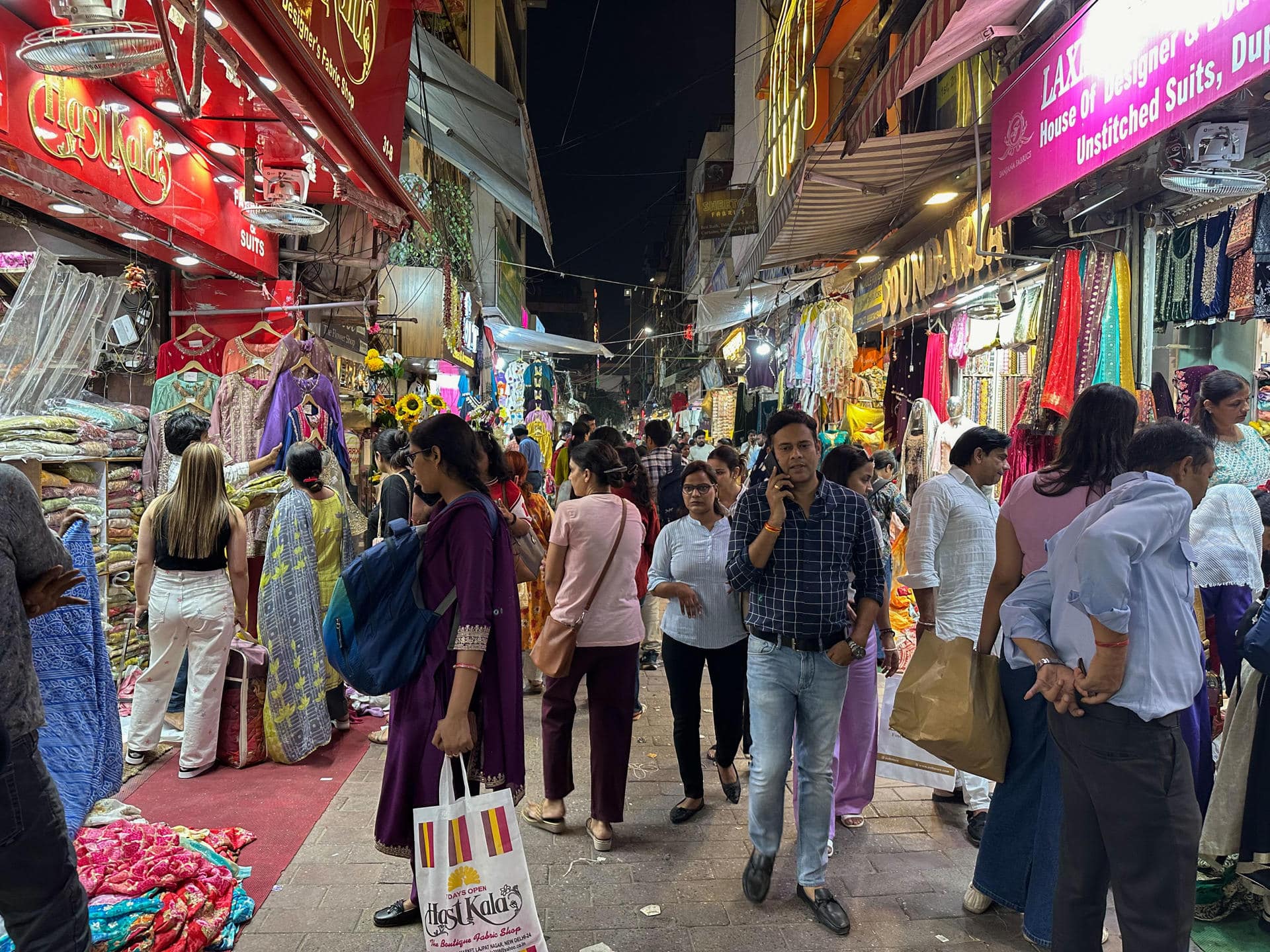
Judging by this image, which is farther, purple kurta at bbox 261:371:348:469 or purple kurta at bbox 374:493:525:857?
purple kurta at bbox 261:371:348:469

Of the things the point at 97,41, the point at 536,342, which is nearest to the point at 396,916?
the point at 97,41

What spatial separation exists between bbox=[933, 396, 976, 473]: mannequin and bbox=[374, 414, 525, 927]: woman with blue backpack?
4996 mm

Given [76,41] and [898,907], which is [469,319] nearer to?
[76,41]

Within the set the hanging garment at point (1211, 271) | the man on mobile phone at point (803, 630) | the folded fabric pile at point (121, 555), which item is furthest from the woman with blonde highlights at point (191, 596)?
the hanging garment at point (1211, 271)

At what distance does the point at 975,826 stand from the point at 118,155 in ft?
19.1

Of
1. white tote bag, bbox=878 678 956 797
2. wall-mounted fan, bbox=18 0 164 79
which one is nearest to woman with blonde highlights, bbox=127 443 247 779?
wall-mounted fan, bbox=18 0 164 79

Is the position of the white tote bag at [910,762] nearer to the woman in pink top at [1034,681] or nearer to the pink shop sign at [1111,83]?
the woman in pink top at [1034,681]

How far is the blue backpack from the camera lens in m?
2.87

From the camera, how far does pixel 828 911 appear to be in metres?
3.22

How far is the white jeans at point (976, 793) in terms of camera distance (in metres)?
4.14

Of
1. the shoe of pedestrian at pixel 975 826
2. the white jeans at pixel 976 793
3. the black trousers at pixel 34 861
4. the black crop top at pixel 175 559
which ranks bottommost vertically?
the shoe of pedestrian at pixel 975 826

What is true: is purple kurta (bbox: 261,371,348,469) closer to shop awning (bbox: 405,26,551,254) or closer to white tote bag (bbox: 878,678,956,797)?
shop awning (bbox: 405,26,551,254)

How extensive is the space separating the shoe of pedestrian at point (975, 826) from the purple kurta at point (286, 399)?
4.98 metres

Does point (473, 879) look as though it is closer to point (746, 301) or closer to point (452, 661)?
point (452, 661)
